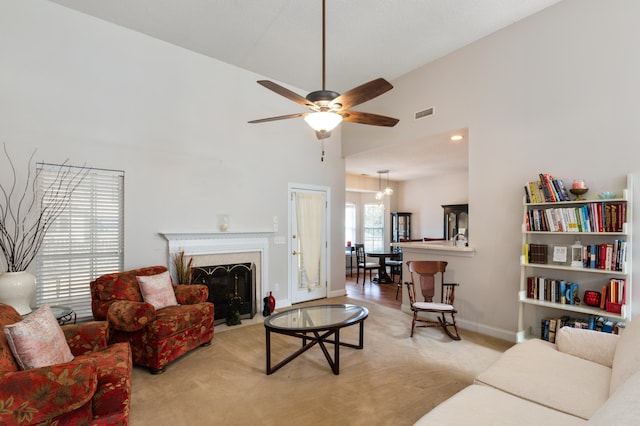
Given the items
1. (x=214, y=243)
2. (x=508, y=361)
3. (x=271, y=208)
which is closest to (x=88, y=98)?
(x=214, y=243)

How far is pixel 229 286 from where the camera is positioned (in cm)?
455

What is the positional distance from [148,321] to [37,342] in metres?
1.07

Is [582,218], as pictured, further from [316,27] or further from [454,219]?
[454,219]

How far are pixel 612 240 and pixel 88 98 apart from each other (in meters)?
5.66

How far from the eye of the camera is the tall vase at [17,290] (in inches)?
106

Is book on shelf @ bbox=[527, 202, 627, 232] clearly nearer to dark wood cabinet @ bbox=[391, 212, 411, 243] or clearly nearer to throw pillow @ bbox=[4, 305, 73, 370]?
throw pillow @ bbox=[4, 305, 73, 370]

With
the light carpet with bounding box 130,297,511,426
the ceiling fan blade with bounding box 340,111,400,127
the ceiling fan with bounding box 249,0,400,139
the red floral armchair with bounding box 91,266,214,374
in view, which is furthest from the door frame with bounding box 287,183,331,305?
the ceiling fan with bounding box 249,0,400,139

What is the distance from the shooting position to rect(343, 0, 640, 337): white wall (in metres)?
3.02

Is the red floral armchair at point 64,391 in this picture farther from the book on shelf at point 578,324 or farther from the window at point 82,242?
the book on shelf at point 578,324

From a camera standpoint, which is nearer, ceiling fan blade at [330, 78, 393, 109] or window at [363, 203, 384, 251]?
ceiling fan blade at [330, 78, 393, 109]

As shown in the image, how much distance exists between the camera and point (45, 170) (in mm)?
3430

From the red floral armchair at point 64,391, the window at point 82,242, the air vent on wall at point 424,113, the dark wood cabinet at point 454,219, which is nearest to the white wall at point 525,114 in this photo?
the air vent on wall at point 424,113

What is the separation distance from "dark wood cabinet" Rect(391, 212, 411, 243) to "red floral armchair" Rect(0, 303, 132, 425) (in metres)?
8.18

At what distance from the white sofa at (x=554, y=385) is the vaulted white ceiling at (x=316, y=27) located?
3.35m
